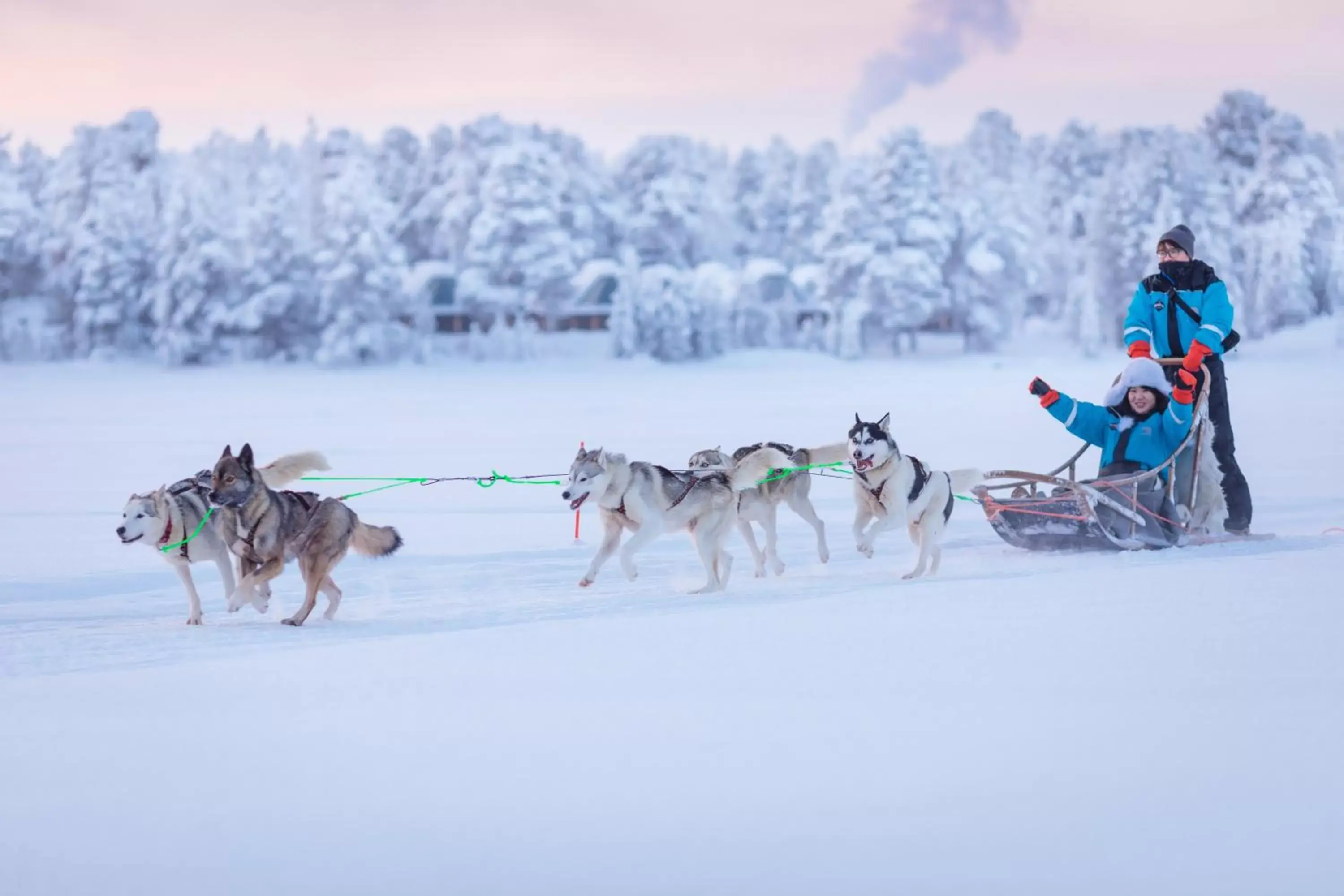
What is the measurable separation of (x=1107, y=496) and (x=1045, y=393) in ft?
1.98

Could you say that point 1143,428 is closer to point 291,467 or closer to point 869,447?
point 869,447

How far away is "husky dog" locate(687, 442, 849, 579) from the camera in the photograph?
6.47m

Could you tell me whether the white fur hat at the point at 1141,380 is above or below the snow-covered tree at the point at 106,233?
below

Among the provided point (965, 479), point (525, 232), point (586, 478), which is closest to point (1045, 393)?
point (965, 479)

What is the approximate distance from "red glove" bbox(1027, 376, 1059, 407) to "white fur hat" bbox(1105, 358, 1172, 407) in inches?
15.7

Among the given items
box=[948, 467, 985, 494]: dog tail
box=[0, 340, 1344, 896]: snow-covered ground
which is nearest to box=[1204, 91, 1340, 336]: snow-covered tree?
box=[0, 340, 1344, 896]: snow-covered ground

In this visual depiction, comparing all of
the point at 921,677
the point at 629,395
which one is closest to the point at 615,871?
the point at 921,677

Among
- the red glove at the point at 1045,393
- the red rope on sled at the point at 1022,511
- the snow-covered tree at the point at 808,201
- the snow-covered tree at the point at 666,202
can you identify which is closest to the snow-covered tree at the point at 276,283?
the snow-covered tree at the point at 666,202

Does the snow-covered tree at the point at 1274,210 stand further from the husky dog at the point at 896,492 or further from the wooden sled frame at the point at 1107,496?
the husky dog at the point at 896,492

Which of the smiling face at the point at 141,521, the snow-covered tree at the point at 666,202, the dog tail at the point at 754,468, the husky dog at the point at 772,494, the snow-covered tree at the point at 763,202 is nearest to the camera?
the smiling face at the point at 141,521

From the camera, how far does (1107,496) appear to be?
21.7ft

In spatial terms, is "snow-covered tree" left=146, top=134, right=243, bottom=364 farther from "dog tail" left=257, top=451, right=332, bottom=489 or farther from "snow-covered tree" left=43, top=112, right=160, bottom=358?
"dog tail" left=257, top=451, right=332, bottom=489

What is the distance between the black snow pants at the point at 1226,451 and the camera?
7000mm

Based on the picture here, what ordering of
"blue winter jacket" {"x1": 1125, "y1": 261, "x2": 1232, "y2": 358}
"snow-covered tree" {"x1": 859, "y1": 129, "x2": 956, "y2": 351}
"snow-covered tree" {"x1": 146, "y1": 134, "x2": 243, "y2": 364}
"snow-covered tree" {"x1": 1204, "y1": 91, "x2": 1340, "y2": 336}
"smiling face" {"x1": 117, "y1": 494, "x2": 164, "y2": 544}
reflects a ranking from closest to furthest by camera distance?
"smiling face" {"x1": 117, "y1": 494, "x2": 164, "y2": 544}, "blue winter jacket" {"x1": 1125, "y1": 261, "x2": 1232, "y2": 358}, "snow-covered tree" {"x1": 146, "y1": 134, "x2": 243, "y2": 364}, "snow-covered tree" {"x1": 1204, "y1": 91, "x2": 1340, "y2": 336}, "snow-covered tree" {"x1": 859, "y1": 129, "x2": 956, "y2": 351}
